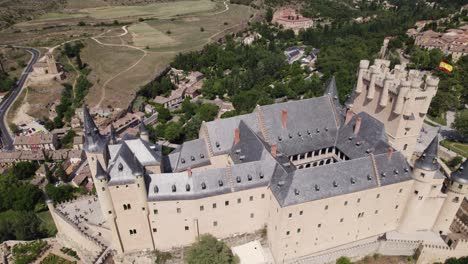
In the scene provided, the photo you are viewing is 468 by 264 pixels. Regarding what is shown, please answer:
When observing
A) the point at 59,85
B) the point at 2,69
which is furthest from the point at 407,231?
the point at 2,69

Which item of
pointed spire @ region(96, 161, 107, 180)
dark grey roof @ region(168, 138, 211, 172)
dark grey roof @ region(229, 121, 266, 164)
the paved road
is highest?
pointed spire @ region(96, 161, 107, 180)

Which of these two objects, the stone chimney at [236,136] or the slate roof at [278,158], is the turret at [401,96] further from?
the stone chimney at [236,136]

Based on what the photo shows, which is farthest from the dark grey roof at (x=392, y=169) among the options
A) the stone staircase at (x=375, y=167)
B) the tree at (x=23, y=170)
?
the tree at (x=23, y=170)

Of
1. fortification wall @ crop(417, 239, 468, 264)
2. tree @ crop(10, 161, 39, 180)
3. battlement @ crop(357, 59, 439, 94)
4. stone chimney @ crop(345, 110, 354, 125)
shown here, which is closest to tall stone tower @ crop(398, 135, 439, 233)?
fortification wall @ crop(417, 239, 468, 264)

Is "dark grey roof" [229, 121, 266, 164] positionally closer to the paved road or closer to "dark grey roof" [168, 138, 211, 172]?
"dark grey roof" [168, 138, 211, 172]

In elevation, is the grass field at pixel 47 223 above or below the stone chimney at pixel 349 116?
below

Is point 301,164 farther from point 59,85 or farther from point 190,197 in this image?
point 59,85

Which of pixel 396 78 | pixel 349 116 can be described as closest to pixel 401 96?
pixel 396 78
